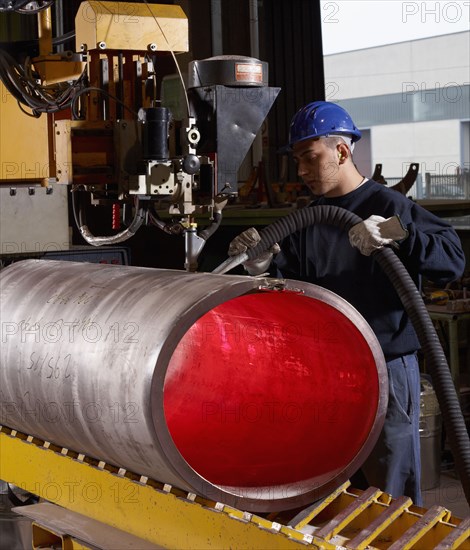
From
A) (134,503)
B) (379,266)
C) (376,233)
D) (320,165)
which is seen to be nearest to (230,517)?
(134,503)

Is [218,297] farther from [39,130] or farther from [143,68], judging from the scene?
[39,130]

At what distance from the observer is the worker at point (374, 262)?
260 cm

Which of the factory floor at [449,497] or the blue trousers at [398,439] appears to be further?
the factory floor at [449,497]

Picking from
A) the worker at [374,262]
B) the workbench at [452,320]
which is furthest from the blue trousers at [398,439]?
the workbench at [452,320]

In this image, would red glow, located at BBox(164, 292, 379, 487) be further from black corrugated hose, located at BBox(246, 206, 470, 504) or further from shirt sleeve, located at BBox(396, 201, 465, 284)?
shirt sleeve, located at BBox(396, 201, 465, 284)

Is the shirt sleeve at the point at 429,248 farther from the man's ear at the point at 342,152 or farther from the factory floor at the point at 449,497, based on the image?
the factory floor at the point at 449,497

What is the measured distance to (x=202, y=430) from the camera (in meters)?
2.28

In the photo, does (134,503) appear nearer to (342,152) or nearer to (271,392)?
(271,392)

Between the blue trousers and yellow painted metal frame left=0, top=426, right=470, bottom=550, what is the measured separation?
64 cm

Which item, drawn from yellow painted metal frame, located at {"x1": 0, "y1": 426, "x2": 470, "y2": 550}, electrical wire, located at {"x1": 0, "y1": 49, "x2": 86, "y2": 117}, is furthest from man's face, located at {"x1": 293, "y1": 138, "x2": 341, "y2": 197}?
yellow painted metal frame, located at {"x1": 0, "y1": 426, "x2": 470, "y2": 550}

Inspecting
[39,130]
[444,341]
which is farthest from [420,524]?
[444,341]

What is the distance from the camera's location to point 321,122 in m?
2.78

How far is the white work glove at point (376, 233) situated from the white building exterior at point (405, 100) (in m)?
11.0

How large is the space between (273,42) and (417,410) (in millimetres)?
8024
